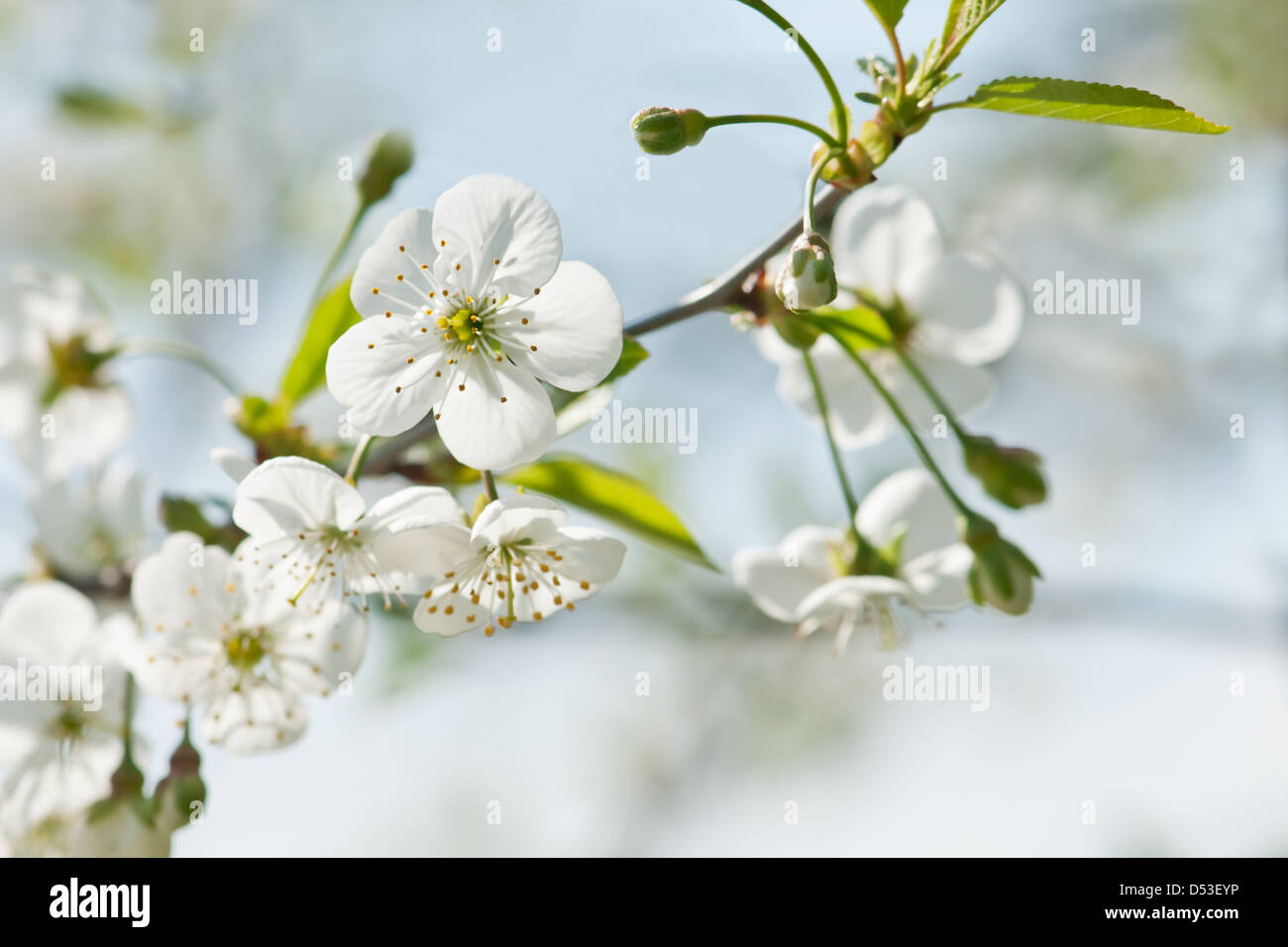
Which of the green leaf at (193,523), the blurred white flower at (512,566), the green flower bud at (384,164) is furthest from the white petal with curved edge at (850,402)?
the green leaf at (193,523)

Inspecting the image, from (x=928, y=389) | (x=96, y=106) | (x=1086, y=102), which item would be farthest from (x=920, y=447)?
(x=96, y=106)

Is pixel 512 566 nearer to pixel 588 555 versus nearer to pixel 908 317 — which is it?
pixel 588 555

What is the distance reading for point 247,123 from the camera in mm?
3537

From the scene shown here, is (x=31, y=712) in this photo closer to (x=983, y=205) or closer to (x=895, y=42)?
(x=895, y=42)

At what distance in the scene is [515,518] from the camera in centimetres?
102

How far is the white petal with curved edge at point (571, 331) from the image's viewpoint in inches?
39.9

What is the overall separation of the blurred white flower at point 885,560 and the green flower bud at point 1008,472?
0.10 m

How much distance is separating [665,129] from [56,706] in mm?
1102

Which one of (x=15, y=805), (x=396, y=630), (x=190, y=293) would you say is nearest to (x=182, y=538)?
(x=15, y=805)

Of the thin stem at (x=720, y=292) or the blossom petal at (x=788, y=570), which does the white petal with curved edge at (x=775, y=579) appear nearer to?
the blossom petal at (x=788, y=570)

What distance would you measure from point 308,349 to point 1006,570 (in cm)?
93

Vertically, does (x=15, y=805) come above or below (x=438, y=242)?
below

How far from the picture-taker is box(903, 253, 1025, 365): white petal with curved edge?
1427 mm

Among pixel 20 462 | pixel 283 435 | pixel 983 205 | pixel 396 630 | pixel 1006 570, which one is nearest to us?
pixel 1006 570
